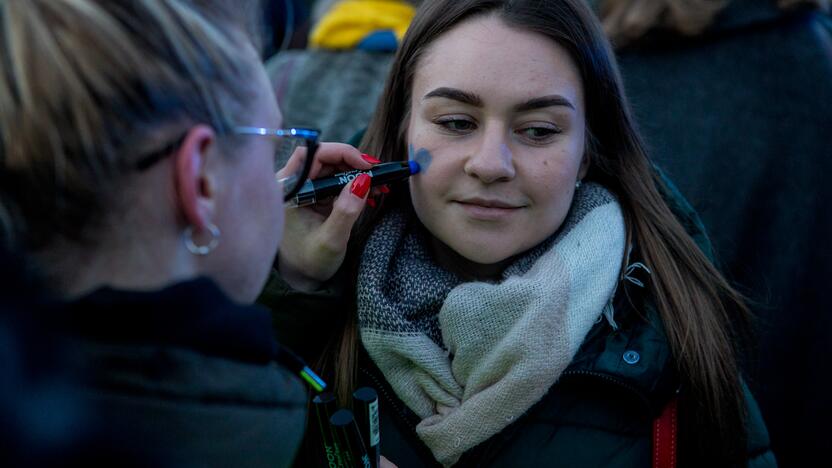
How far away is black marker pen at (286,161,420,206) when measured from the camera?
1659mm

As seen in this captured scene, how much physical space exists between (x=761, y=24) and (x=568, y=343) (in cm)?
144

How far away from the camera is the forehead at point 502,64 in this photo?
1.59 m

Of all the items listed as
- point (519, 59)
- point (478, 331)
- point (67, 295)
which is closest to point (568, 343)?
point (478, 331)

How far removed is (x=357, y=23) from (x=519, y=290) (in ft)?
5.33

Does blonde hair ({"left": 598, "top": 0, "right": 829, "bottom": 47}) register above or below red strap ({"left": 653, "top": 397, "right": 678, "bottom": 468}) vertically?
above

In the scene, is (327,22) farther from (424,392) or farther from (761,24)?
(424,392)

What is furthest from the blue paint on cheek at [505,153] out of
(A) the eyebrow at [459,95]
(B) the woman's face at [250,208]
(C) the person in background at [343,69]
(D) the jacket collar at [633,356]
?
(C) the person in background at [343,69]

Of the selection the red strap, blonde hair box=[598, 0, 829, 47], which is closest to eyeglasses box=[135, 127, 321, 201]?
the red strap

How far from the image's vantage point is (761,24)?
233cm

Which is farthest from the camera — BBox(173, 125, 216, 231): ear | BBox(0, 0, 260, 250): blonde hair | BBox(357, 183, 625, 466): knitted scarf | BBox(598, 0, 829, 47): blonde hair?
BBox(598, 0, 829, 47): blonde hair

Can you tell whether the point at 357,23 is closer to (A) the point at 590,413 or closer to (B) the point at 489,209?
(B) the point at 489,209

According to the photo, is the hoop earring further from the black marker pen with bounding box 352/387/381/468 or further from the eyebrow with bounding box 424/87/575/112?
the eyebrow with bounding box 424/87/575/112

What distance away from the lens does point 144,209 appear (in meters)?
0.92

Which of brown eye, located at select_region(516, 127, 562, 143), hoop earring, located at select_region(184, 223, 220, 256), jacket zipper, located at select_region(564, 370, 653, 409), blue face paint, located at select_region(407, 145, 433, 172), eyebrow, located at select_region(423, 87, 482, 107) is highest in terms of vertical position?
eyebrow, located at select_region(423, 87, 482, 107)
